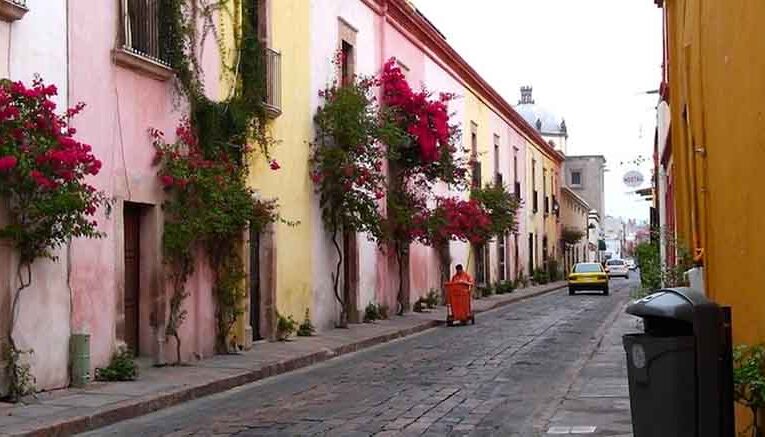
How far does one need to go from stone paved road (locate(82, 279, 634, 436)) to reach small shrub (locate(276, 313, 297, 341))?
1617mm

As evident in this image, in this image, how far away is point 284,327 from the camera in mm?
17766

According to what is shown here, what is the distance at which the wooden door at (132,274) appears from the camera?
13391mm

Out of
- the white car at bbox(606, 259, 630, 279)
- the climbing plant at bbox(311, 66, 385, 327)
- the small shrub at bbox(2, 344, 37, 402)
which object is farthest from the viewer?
the white car at bbox(606, 259, 630, 279)

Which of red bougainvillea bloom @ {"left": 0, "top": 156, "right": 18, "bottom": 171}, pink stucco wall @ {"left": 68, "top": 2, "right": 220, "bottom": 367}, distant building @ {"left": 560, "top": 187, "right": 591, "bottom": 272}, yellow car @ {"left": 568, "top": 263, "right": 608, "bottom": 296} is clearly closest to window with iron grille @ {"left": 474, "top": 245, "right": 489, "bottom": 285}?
yellow car @ {"left": 568, "top": 263, "right": 608, "bottom": 296}

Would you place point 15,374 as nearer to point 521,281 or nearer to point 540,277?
point 521,281

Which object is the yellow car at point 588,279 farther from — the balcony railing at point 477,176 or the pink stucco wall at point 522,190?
the balcony railing at point 477,176

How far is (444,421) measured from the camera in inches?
373

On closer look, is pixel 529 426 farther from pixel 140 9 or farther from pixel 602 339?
pixel 602 339

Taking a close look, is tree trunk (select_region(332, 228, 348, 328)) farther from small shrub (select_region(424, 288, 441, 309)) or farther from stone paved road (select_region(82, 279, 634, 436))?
small shrub (select_region(424, 288, 441, 309))

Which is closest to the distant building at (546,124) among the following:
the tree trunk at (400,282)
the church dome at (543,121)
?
the church dome at (543,121)

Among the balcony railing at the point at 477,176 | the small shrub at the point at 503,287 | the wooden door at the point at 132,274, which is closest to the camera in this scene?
the wooden door at the point at 132,274

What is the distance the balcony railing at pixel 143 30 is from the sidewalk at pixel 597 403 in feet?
22.7

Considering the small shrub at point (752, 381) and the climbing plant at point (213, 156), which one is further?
the climbing plant at point (213, 156)

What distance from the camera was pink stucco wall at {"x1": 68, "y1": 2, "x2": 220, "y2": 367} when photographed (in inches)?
467
